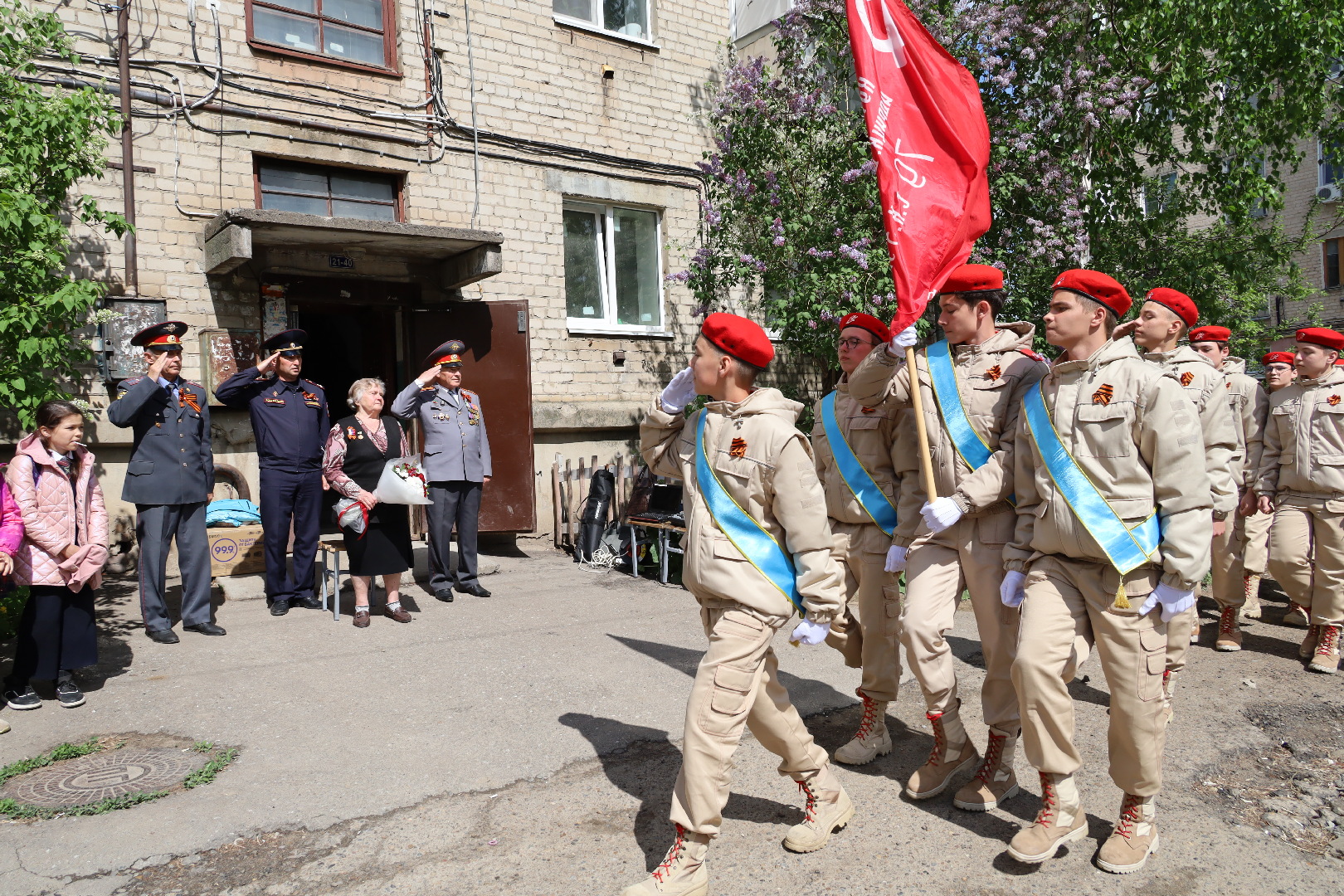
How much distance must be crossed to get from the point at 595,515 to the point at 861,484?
517cm

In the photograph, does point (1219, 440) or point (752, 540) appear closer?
point (752, 540)

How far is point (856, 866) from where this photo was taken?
3.38 meters

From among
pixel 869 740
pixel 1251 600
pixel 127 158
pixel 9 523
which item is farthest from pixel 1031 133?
pixel 9 523

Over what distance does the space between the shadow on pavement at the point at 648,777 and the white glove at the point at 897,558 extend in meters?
1.16

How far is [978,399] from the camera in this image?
407cm

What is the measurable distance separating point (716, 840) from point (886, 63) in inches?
142

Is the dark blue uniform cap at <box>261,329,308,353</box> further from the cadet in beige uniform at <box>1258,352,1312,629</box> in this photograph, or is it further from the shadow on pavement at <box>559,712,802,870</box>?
the cadet in beige uniform at <box>1258,352,1312,629</box>

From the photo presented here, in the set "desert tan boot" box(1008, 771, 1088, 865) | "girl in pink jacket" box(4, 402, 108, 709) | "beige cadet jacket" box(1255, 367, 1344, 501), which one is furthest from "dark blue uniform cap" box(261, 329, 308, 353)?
"beige cadet jacket" box(1255, 367, 1344, 501)

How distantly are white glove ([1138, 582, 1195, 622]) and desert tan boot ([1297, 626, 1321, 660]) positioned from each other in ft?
12.2

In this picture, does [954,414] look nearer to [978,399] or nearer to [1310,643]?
[978,399]

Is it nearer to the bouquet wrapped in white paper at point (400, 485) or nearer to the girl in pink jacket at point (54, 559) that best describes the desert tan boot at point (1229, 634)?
the bouquet wrapped in white paper at point (400, 485)

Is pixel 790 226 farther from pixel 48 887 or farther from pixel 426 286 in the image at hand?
pixel 48 887

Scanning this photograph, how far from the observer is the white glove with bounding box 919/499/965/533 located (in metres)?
3.82

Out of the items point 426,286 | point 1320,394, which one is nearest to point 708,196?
point 426,286
